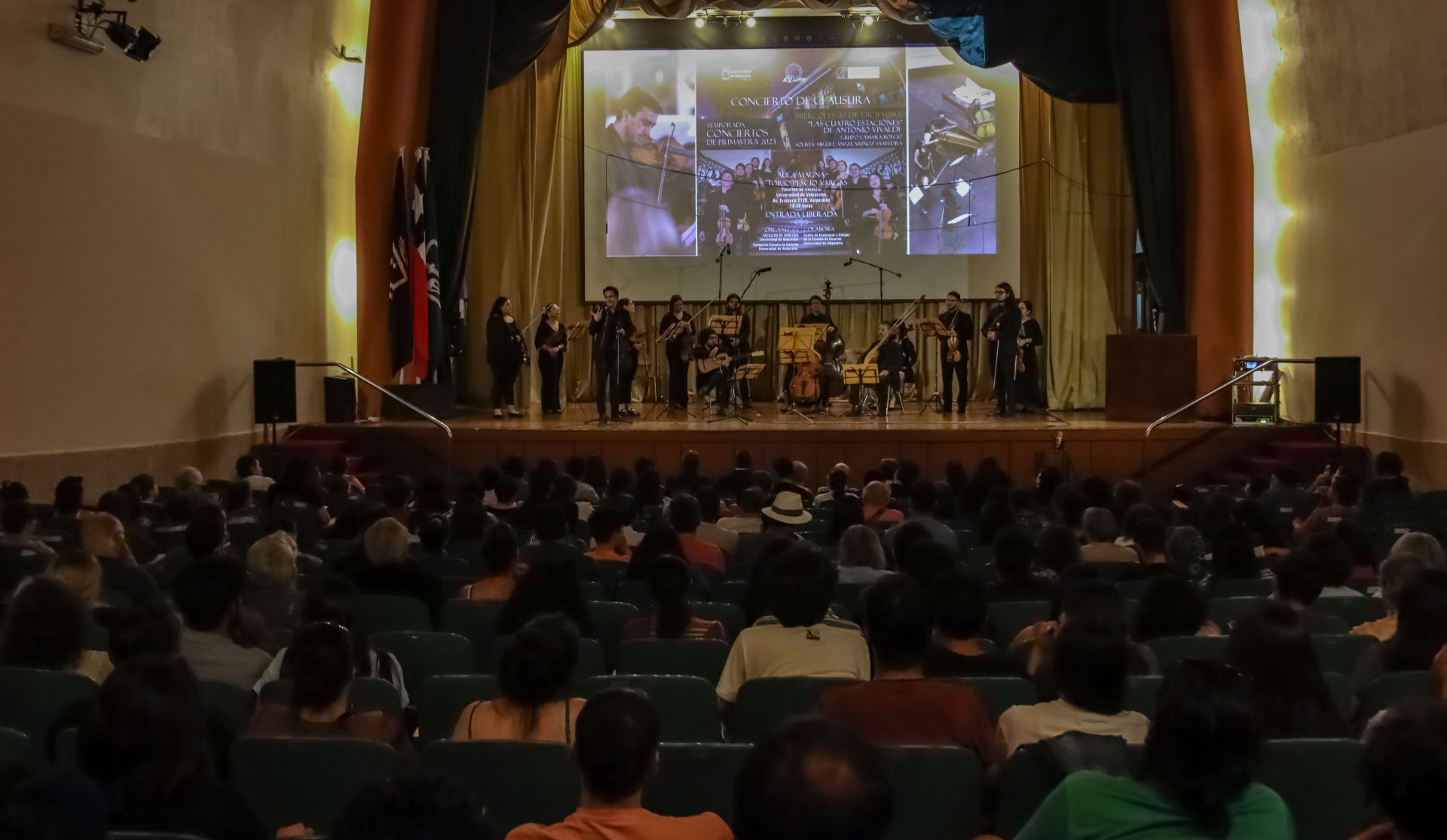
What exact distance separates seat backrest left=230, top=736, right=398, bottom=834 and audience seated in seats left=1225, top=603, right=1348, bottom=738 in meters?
1.83

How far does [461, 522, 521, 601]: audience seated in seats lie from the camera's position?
5.07m

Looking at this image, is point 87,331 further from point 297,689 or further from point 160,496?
point 297,689

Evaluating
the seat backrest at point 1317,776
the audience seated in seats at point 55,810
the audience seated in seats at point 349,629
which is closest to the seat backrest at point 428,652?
the audience seated in seats at point 349,629

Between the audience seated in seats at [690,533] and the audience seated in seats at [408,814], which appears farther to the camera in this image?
the audience seated in seats at [690,533]

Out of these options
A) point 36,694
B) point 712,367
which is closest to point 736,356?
point 712,367

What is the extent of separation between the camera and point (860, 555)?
533cm

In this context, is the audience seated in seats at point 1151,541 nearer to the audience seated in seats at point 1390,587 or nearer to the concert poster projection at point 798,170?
the audience seated in seats at point 1390,587

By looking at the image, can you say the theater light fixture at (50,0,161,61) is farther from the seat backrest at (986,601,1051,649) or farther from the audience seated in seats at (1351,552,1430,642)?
the audience seated in seats at (1351,552,1430,642)

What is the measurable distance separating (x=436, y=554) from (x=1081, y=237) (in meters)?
12.1

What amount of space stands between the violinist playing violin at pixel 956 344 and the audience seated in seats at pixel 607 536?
830 cm

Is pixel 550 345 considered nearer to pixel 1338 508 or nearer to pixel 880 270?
pixel 880 270

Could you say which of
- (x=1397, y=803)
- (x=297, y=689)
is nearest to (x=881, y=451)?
(x=297, y=689)

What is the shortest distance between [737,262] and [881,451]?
530 cm

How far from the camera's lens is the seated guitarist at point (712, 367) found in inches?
559
